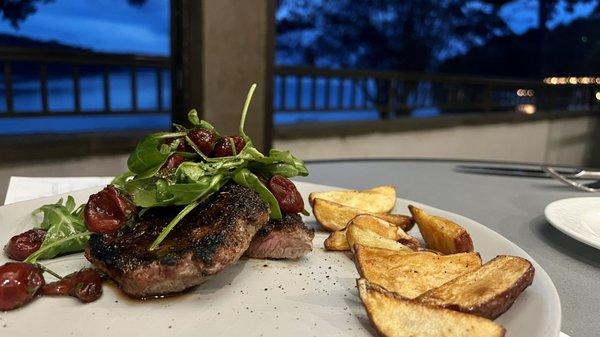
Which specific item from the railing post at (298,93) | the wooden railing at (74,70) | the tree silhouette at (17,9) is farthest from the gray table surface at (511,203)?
the tree silhouette at (17,9)

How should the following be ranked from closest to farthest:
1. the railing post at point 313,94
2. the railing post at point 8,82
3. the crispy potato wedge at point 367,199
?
the crispy potato wedge at point 367,199
the railing post at point 8,82
the railing post at point 313,94

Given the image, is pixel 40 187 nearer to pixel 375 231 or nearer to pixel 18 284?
pixel 18 284

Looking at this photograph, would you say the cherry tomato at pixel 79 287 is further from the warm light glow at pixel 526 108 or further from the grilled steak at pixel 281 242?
the warm light glow at pixel 526 108

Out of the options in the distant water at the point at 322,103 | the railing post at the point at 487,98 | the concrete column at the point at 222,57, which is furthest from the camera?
the railing post at the point at 487,98

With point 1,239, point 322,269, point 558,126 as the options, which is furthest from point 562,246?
point 558,126

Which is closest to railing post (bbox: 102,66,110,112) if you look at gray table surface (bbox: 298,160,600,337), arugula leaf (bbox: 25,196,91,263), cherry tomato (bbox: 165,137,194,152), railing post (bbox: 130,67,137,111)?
railing post (bbox: 130,67,137,111)

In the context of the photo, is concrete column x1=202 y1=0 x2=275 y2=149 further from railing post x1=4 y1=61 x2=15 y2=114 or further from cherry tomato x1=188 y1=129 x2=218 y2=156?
cherry tomato x1=188 y1=129 x2=218 y2=156

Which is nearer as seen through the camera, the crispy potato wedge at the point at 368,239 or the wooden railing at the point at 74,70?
the crispy potato wedge at the point at 368,239

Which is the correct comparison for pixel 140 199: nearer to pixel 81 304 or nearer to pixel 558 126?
pixel 81 304
